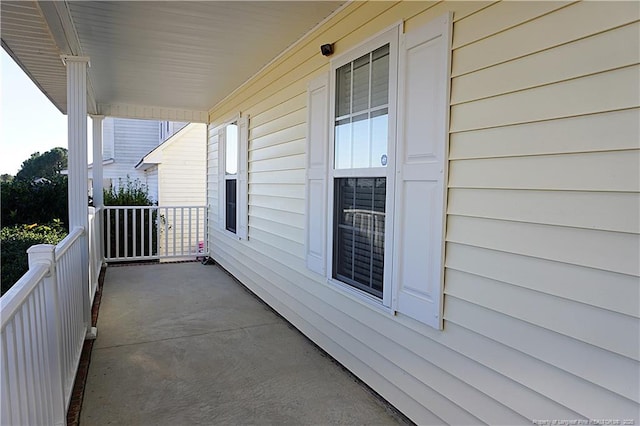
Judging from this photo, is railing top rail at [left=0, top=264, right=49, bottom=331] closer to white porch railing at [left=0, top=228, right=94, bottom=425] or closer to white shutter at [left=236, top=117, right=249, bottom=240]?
white porch railing at [left=0, top=228, right=94, bottom=425]

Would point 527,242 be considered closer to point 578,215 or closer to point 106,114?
point 578,215

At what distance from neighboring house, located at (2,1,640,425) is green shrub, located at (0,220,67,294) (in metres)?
2.48

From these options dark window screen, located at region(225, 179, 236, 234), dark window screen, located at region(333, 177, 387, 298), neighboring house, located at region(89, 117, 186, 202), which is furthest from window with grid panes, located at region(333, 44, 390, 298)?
neighboring house, located at region(89, 117, 186, 202)

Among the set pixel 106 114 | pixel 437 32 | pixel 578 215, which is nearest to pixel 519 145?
pixel 578 215

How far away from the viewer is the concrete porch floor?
2570 millimetres

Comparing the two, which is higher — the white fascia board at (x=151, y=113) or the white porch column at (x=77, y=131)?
the white fascia board at (x=151, y=113)

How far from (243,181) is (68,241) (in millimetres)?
2863

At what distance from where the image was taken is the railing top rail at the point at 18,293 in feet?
4.42

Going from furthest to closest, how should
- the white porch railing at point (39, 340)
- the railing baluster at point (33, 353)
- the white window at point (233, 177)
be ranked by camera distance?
the white window at point (233, 177) < the railing baluster at point (33, 353) < the white porch railing at point (39, 340)

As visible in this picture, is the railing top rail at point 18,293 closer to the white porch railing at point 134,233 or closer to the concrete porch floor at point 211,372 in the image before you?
the concrete porch floor at point 211,372

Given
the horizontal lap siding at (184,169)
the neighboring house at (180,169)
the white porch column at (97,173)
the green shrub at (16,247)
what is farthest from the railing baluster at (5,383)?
the horizontal lap siding at (184,169)

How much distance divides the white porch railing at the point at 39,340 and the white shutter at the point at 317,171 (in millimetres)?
1883

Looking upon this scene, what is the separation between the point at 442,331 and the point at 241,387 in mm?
1538

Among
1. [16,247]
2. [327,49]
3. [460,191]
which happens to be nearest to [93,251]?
[16,247]
